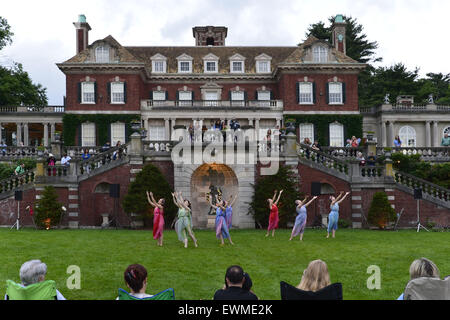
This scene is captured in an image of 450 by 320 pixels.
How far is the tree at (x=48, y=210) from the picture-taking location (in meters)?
23.9

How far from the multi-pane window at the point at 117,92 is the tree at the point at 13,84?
9.25 metres

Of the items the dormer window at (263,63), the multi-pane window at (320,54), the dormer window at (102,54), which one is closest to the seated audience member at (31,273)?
the dormer window at (102,54)

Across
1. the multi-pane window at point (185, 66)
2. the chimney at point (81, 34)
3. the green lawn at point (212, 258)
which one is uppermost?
the chimney at point (81, 34)

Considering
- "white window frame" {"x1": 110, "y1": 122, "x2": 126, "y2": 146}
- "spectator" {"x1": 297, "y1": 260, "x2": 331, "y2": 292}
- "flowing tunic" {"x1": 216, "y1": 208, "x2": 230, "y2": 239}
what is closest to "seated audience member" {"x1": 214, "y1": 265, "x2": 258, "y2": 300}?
"spectator" {"x1": 297, "y1": 260, "x2": 331, "y2": 292}

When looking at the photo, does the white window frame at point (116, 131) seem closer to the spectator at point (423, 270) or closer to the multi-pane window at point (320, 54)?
the multi-pane window at point (320, 54)

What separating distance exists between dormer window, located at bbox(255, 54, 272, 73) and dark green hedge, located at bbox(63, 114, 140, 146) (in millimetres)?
12476

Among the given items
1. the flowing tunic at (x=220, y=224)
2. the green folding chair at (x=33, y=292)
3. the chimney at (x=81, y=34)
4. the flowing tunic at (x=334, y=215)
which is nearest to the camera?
the green folding chair at (x=33, y=292)

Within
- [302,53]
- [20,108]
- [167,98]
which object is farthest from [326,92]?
[20,108]

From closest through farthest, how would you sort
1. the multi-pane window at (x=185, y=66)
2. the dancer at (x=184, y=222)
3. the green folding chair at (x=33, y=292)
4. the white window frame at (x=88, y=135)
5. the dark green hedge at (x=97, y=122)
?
the green folding chair at (x=33, y=292)
the dancer at (x=184, y=222)
the dark green hedge at (x=97, y=122)
the white window frame at (x=88, y=135)
the multi-pane window at (x=185, y=66)

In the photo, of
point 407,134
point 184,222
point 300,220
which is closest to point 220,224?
point 184,222

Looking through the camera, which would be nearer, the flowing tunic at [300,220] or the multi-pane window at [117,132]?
the flowing tunic at [300,220]

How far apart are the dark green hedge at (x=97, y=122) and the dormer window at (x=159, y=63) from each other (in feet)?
19.2

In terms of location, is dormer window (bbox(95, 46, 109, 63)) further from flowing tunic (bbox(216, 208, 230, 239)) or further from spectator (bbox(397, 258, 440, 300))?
spectator (bbox(397, 258, 440, 300))

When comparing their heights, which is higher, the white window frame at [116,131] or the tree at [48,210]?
the white window frame at [116,131]
